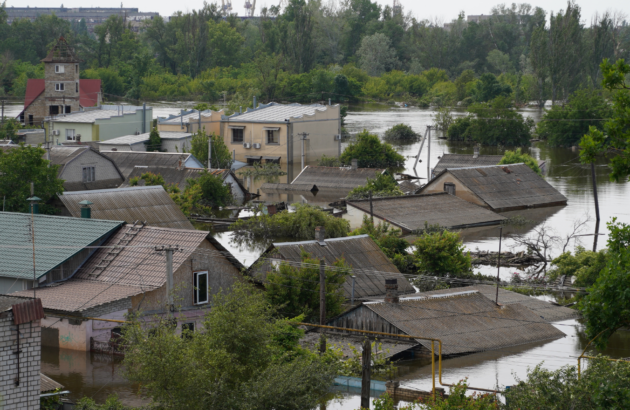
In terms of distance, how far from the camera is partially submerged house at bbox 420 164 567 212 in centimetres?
4034

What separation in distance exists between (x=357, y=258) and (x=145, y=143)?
3007 centimetres

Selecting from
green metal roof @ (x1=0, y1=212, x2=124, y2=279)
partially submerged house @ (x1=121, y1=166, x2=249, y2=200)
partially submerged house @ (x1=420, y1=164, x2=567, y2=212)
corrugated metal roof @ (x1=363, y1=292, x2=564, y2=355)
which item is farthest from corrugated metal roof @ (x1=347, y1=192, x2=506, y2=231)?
green metal roof @ (x1=0, y1=212, x2=124, y2=279)

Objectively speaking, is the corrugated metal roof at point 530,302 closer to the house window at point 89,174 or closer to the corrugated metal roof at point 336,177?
the house window at point 89,174

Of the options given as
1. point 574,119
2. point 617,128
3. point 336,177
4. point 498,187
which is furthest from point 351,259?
point 574,119

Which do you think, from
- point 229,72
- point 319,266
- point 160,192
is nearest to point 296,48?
point 229,72

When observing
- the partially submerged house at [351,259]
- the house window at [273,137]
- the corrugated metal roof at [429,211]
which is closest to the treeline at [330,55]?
the house window at [273,137]

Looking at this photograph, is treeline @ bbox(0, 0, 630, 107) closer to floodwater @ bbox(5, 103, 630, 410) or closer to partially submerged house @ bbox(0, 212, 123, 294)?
floodwater @ bbox(5, 103, 630, 410)

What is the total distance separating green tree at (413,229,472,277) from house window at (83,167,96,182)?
17130mm

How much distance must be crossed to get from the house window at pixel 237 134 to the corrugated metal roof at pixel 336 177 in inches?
450

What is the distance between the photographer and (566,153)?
67.5 metres

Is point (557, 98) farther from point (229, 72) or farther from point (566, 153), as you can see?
point (229, 72)

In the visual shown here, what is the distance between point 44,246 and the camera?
68.1 ft

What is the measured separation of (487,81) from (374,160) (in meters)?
43.0

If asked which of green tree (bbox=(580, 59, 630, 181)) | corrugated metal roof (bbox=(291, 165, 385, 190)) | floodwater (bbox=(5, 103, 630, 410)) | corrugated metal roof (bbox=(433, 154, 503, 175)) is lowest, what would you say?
floodwater (bbox=(5, 103, 630, 410))
